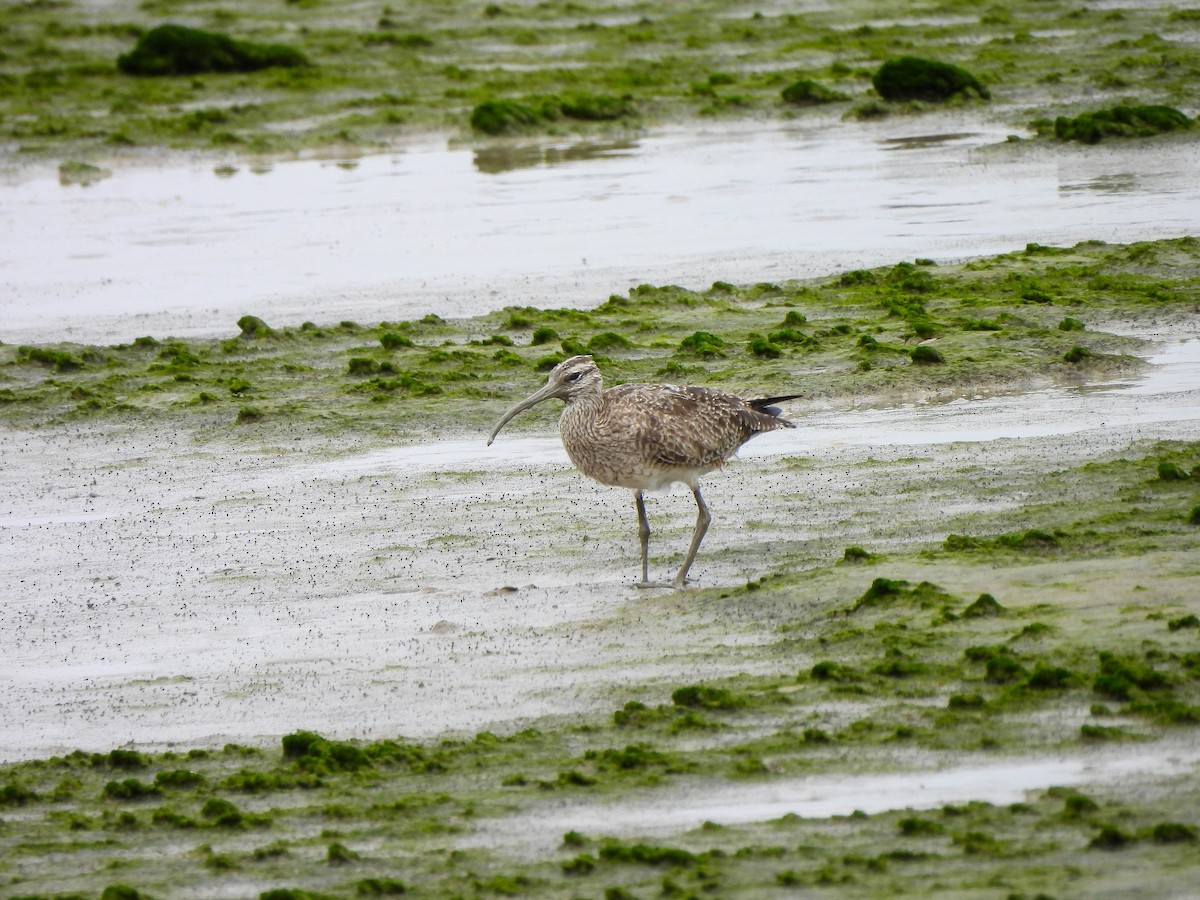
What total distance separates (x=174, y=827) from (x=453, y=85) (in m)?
23.8

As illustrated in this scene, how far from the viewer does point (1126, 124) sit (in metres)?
20.3

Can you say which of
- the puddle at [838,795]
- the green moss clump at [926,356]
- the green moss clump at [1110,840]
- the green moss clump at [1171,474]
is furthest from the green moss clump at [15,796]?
the green moss clump at [926,356]

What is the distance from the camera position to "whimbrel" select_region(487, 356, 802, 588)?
31.0ft

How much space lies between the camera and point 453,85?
96.4 ft

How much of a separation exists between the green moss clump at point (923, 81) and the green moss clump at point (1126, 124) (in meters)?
4.01

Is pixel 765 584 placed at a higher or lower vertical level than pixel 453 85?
lower

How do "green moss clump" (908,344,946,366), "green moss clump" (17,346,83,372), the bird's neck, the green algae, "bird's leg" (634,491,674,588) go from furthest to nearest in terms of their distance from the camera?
the green algae < "green moss clump" (17,346,83,372) < "green moss clump" (908,344,946,366) < the bird's neck < "bird's leg" (634,491,674,588)

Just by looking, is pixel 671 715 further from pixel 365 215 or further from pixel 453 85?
pixel 453 85

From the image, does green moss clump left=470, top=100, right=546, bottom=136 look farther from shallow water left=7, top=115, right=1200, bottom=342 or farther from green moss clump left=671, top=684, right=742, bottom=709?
green moss clump left=671, top=684, right=742, bottom=709

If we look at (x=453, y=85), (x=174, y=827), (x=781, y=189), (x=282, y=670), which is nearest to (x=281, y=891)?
(x=174, y=827)

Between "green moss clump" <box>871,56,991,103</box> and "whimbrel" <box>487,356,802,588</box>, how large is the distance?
15.6m

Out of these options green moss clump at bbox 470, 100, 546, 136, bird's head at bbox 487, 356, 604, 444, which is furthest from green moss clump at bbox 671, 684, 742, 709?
green moss clump at bbox 470, 100, 546, 136

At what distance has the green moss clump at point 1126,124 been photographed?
20.2 m

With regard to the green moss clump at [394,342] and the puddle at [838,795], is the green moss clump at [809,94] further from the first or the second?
the puddle at [838,795]
